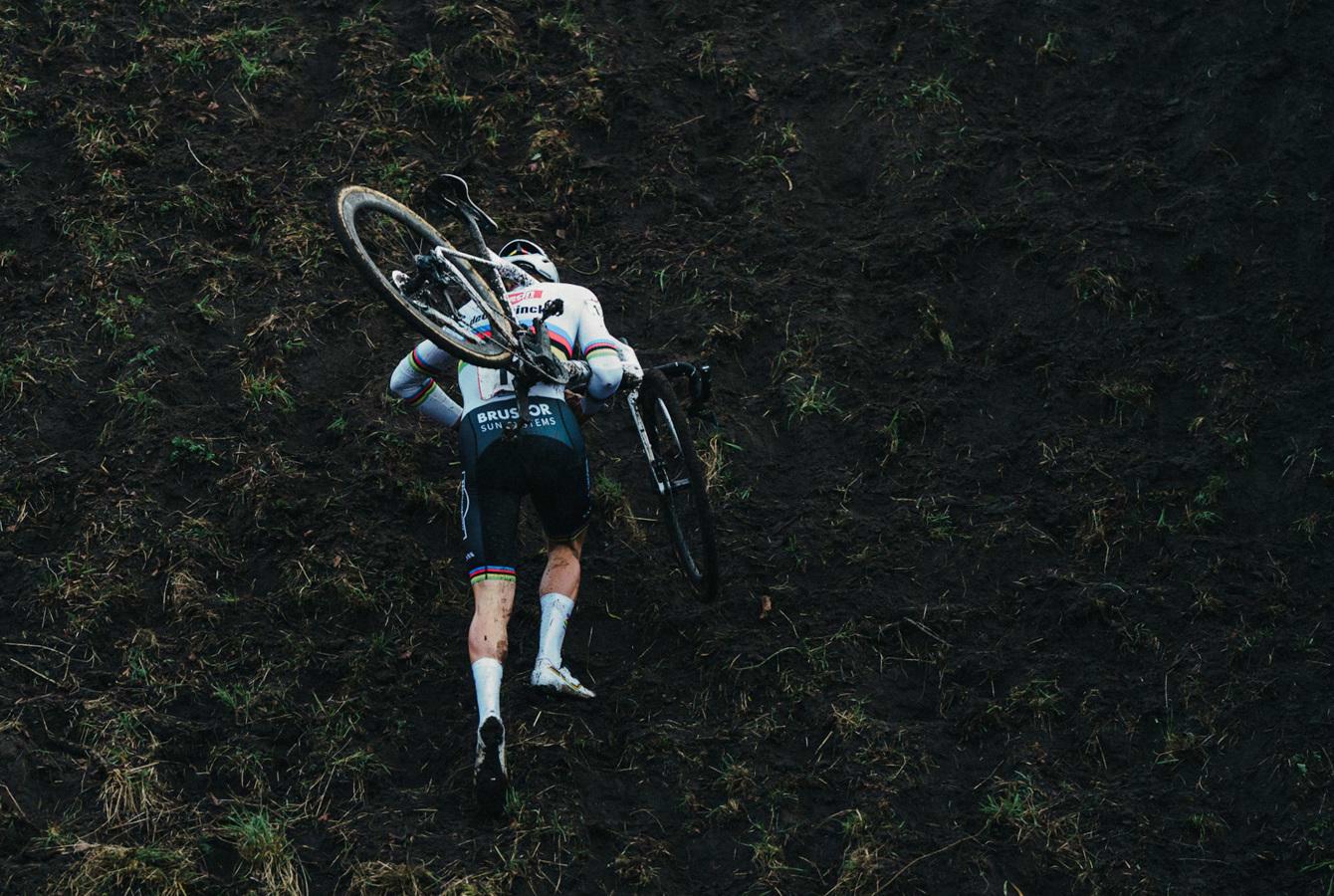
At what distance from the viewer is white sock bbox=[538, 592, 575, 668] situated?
6.65 metres

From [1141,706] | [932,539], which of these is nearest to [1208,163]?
[932,539]

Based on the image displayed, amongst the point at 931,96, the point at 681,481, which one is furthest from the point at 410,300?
the point at 931,96

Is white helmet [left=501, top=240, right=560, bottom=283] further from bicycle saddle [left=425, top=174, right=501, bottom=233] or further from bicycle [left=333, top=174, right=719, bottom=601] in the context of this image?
bicycle saddle [left=425, top=174, right=501, bottom=233]

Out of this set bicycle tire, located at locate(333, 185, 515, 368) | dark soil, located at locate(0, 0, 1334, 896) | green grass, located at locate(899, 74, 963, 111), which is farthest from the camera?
green grass, located at locate(899, 74, 963, 111)

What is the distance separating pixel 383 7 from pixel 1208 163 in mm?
6260

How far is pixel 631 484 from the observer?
8.02m

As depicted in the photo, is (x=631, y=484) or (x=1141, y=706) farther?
(x=631, y=484)

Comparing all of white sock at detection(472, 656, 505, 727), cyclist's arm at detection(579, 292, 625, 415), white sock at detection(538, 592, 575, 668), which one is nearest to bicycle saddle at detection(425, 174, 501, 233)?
cyclist's arm at detection(579, 292, 625, 415)

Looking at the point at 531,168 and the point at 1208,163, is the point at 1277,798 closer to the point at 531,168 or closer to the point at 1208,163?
the point at 1208,163

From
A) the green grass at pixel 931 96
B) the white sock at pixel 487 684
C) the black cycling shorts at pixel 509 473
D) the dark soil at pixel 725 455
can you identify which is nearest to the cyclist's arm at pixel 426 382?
the black cycling shorts at pixel 509 473

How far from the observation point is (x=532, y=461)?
21.6ft

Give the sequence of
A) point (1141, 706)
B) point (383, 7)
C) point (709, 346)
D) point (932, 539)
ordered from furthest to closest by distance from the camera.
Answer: point (383, 7) < point (709, 346) < point (932, 539) < point (1141, 706)

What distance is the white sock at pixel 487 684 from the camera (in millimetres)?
6035

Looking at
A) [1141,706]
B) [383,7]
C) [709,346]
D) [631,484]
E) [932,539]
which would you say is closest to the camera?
[1141,706]
